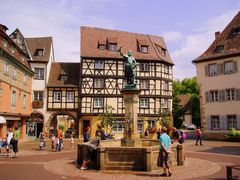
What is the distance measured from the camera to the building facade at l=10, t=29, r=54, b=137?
37344mm

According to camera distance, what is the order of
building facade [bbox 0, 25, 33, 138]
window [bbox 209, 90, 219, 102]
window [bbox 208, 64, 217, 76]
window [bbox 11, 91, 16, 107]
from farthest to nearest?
window [bbox 208, 64, 217, 76] < window [bbox 209, 90, 219, 102] < window [bbox 11, 91, 16, 107] < building facade [bbox 0, 25, 33, 138]

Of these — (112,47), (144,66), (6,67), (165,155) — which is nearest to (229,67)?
(144,66)

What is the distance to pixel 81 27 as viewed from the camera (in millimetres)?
40656

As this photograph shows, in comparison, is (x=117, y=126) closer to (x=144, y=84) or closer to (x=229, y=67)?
(x=144, y=84)

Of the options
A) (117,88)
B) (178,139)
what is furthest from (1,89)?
(178,139)

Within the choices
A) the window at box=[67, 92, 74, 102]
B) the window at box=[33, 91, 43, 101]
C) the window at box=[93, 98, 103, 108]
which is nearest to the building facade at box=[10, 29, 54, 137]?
the window at box=[33, 91, 43, 101]

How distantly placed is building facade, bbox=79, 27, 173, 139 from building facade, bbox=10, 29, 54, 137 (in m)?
4.96

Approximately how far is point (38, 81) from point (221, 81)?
2297 centimetres

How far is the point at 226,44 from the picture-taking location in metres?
32.0

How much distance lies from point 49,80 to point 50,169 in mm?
27268

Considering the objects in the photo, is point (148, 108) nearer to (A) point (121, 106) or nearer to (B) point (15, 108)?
(A) point (121, 106)

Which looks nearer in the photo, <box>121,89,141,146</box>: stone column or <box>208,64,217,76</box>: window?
<box>121,89,141,146</box>: stone column

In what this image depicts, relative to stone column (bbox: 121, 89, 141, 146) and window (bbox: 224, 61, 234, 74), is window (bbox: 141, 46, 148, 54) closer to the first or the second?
window (bbox: 224, 61, 234, 74)

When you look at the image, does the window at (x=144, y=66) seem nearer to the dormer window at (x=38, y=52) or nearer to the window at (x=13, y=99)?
the dormer window at (x=38, y=52)
